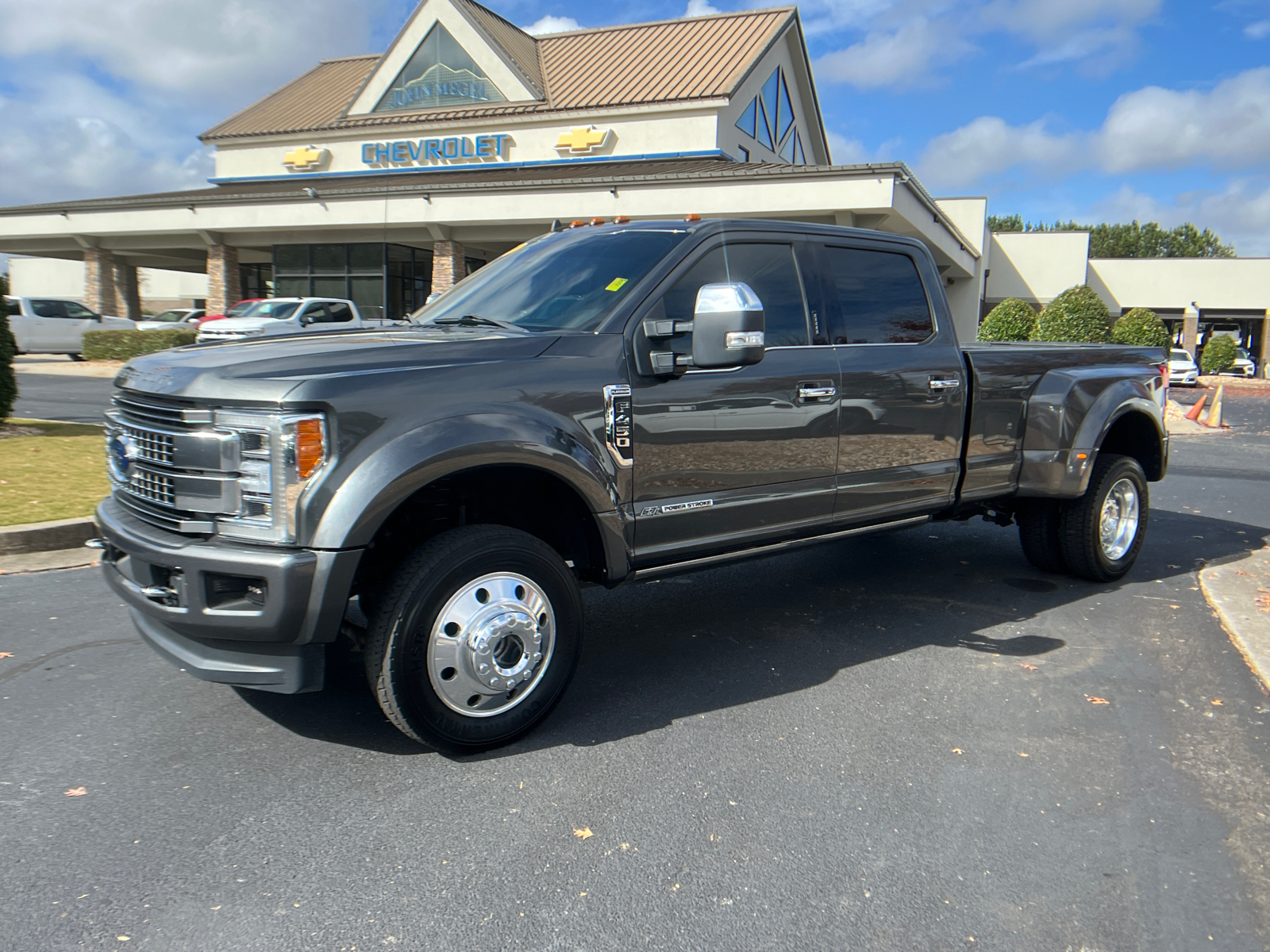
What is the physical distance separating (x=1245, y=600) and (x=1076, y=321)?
24.7 meters

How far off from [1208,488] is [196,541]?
437 inches

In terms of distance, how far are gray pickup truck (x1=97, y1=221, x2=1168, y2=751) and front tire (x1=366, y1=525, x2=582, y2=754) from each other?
0.03 feet

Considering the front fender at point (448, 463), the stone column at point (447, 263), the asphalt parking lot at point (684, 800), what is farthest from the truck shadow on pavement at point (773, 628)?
the stone column at point (447, 263)

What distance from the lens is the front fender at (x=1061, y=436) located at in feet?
19.0

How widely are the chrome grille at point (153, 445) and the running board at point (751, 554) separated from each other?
1.88 m

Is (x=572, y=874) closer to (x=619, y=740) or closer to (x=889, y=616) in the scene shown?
(x=619, y=740)

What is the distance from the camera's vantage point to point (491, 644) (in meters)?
3.47

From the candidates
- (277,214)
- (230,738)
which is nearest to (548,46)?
(277,214)

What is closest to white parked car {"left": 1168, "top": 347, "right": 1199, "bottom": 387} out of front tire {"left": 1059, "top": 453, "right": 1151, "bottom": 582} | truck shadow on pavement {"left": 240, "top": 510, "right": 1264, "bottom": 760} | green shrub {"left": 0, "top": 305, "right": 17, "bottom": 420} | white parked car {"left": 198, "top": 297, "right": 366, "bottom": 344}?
white parked car {"left": 198, "top": 297, "right": 366, "bottom": 344}

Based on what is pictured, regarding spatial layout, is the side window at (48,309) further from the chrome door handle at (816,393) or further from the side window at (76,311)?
the chrome door handle at (816,393)

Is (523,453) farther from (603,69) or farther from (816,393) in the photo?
(603,69)

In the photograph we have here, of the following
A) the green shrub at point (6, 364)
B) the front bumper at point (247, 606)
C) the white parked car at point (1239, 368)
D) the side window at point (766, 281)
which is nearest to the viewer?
the front bumper at point (247, 606)

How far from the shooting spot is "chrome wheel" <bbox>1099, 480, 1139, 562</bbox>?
6301 mm

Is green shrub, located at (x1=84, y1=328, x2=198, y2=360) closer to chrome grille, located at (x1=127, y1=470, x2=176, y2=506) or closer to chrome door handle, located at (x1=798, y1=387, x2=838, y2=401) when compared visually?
chrome grille, located at (x1=127, y1=470, x2=176, y2=506)
